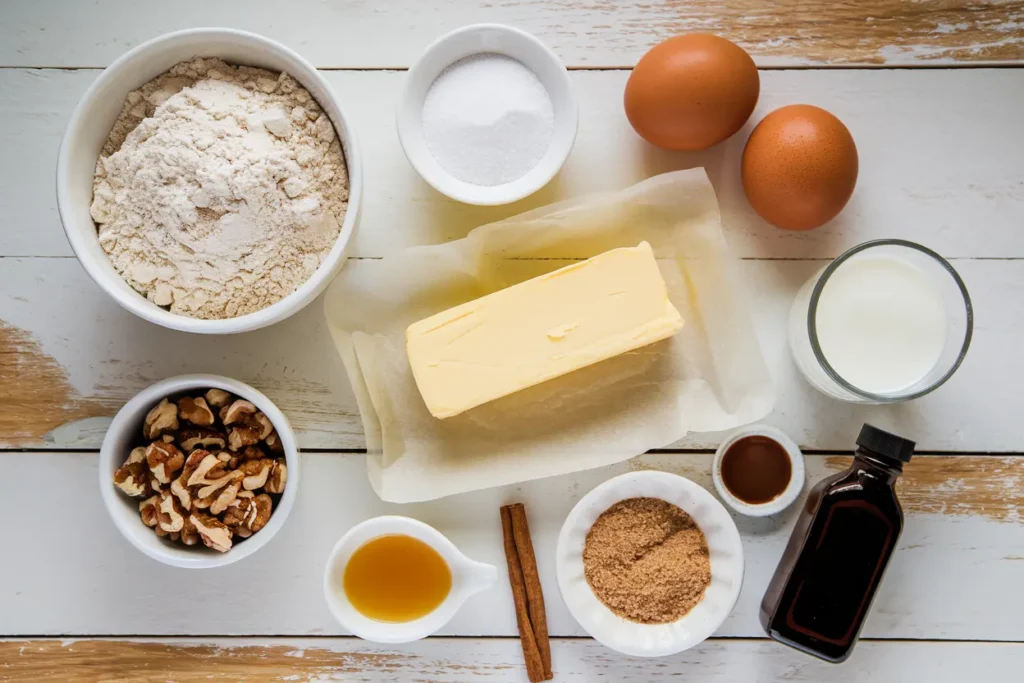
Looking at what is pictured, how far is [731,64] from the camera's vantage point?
1.11m

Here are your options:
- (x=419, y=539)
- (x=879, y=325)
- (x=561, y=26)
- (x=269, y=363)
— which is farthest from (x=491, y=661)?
(x=561, y=26)

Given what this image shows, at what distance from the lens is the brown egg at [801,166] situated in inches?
43.4

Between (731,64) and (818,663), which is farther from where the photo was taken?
(818,663)

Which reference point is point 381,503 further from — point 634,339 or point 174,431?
point 634,339

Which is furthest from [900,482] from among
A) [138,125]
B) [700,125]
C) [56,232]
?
[56,232]

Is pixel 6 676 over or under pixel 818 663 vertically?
under

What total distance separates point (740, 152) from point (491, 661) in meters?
0.95

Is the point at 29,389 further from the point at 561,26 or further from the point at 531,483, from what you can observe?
the point at 561,26

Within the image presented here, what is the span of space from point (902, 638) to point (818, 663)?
5.9 inches

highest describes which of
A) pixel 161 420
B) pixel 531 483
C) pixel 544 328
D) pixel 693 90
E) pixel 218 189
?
pixel 693 90

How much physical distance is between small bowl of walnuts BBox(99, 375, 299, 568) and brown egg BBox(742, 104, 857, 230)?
818mm

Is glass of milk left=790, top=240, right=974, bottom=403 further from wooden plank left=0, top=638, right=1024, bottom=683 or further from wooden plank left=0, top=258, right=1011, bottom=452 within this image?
wooden plank left=0, top=638, right=1024, bottom=683

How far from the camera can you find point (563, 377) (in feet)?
4.09

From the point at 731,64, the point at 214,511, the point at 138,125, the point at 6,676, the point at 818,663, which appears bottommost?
the point at 6,676
